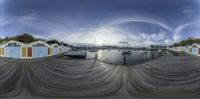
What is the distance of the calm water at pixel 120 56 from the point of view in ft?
7.72

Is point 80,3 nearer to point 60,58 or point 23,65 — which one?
point 60,58

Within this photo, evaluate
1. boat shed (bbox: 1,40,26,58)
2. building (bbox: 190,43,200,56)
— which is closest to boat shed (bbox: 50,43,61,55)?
boat shed (bbox: 1,40,26,58)

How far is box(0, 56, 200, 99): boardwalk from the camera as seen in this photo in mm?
2359

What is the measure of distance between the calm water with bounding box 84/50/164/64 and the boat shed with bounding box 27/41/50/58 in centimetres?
48

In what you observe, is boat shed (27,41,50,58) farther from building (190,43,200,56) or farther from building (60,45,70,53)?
building (190,43,200,56)

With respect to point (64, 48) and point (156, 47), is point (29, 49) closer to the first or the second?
point (64, 48)

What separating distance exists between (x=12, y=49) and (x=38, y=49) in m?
0.29

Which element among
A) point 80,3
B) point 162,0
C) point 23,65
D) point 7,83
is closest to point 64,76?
point 23,65

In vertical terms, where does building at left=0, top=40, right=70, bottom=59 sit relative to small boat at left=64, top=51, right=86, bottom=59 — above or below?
above

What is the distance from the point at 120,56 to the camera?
2.37 m

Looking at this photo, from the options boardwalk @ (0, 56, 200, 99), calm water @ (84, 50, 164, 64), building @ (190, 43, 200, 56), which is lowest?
boardwalk @ (0, 56, 200, 99)

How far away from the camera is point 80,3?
7.87 feet

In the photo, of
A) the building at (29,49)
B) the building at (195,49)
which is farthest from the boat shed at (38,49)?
the building at (195,49)

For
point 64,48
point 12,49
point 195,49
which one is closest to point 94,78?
point 64,48
